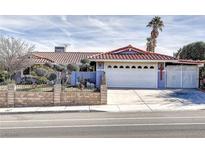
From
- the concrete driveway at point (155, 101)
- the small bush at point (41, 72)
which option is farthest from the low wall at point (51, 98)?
the small bush at point (41, 72)

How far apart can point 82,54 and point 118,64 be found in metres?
15.7

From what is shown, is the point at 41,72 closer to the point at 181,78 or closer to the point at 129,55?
the point at 129,55

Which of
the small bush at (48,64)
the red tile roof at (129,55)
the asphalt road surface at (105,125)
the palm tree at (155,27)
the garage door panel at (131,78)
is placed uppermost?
the palm tree at (155,27)

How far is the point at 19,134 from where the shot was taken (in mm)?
10297

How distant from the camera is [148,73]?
27453mm

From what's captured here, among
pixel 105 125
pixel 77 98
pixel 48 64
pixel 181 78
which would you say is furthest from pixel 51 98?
pixel 48 64

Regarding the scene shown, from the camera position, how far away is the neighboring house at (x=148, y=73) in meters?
27.4

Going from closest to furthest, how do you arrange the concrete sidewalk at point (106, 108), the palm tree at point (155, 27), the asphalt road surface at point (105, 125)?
the asphalt road surface at point (105, 125) < the concrete sidewalk at point (106, 108) < the palm tree at point (155, 27)

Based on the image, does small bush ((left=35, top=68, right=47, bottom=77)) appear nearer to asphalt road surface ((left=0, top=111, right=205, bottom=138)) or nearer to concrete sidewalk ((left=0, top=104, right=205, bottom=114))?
concrete sidewalk ((left=0, top=104, right=205, bottom=114))

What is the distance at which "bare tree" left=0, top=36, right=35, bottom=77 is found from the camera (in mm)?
30141

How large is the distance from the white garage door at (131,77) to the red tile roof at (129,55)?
920 millimetres

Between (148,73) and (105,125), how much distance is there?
52.9 feet

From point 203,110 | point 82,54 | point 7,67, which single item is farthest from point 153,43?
point 203,110

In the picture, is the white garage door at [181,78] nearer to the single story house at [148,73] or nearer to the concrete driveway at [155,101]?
the single story house at [148,73]
